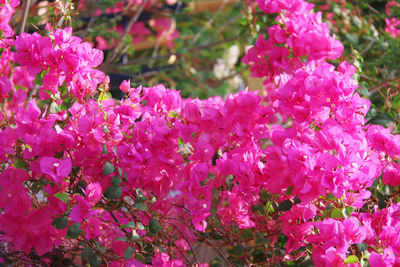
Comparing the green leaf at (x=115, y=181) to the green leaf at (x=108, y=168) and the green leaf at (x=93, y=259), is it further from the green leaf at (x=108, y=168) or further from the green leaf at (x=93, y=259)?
the green leaf at (x=93, y=259)

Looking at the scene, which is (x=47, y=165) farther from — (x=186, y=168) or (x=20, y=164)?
(x=186, y=168)

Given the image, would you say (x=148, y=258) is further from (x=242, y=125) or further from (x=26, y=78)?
(x=26, y=78)

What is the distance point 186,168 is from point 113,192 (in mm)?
141

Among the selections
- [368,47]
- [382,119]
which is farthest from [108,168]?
[368,47]

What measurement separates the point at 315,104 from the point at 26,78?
2.74 feet

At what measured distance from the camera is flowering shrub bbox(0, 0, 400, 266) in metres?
0.71

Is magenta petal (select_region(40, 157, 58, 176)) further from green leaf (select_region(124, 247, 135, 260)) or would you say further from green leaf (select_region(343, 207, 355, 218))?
green leaf (select_region(343, 207, 355, 218))

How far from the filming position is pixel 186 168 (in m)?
0.81

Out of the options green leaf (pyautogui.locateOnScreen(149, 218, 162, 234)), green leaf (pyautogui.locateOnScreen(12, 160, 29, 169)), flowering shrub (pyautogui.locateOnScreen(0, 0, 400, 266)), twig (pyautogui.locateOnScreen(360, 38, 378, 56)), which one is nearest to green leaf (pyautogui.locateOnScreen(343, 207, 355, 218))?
flowering shrub (pyautogui.locateOnScreen(0, 0, 400, 266))

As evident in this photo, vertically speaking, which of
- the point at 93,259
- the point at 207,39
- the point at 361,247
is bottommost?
the point at 207,39

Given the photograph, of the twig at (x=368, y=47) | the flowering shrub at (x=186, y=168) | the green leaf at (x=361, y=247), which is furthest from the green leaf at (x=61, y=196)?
the twig at (x=368, y=47)

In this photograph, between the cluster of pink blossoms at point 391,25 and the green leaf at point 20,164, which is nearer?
the green leaf at point 20,164

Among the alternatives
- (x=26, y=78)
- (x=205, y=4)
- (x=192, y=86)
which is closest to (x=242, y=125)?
(x=26, y=78)

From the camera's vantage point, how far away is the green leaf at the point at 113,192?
0.73 m
